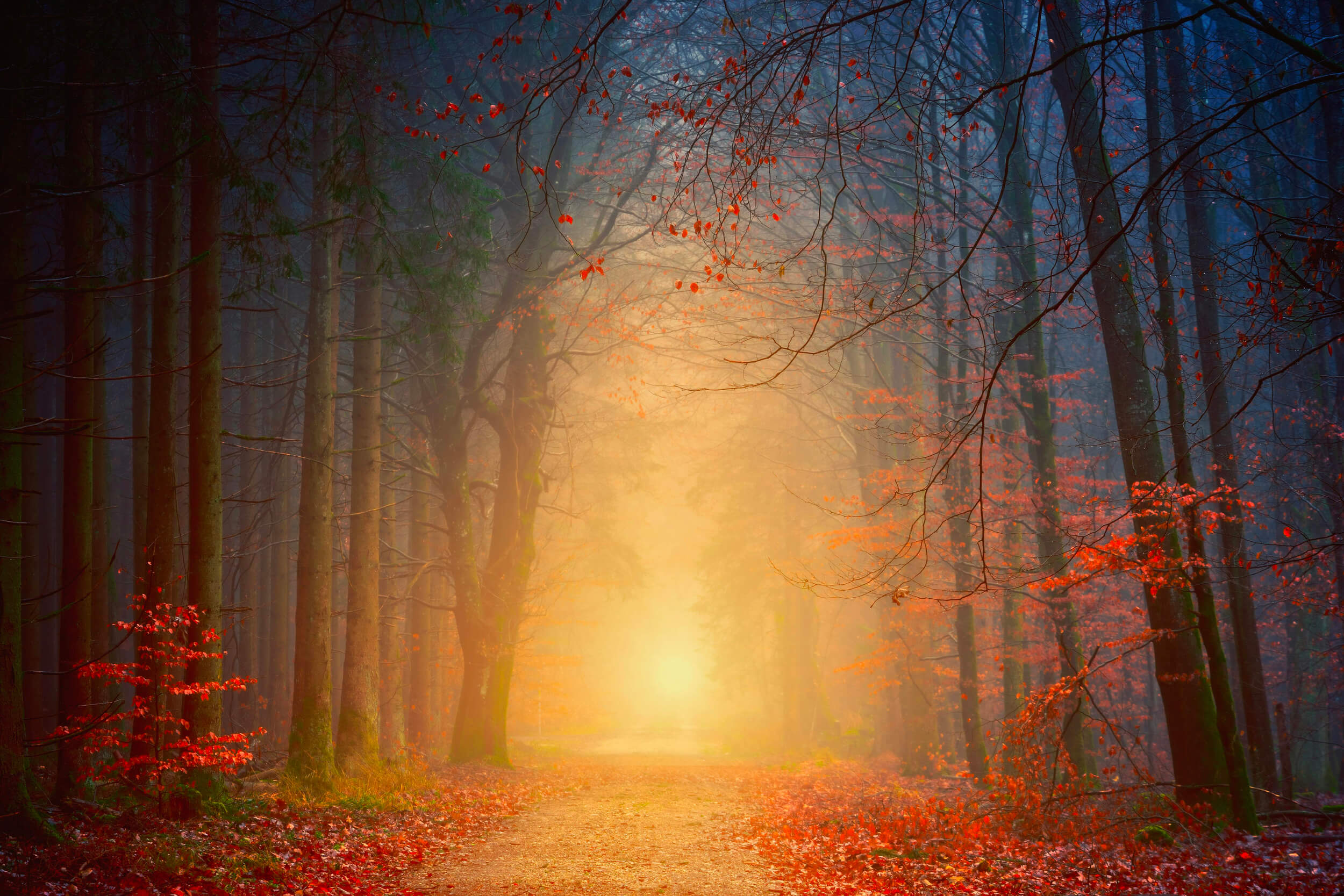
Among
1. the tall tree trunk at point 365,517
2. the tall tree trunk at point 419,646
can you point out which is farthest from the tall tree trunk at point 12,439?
the tall tree trunk at point 419,646

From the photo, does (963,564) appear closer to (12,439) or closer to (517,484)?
(517,484)

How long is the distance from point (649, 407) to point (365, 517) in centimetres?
1288

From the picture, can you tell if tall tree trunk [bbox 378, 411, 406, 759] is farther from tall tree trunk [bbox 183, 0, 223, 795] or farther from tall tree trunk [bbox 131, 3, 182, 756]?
tall tree trunk [bbox 183, 0, 223, 795]

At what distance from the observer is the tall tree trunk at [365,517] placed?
12.1 metres

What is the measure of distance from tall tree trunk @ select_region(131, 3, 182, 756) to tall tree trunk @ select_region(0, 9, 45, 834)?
3.64 feet

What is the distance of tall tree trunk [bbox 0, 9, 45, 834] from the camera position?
234 inches

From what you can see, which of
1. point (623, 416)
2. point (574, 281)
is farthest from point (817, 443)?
point (574, 281)

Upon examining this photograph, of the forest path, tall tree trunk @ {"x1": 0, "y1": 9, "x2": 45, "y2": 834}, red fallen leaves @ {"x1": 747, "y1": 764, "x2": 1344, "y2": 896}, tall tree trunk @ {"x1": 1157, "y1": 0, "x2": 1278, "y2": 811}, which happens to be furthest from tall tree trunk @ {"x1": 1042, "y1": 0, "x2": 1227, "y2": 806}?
tall tree trunk @ {"x1": 0, "y1": 9, "x2": 45, "y2": 834}

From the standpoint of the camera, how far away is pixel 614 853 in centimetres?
823

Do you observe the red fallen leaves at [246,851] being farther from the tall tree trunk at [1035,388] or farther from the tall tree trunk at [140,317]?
the tall tree trunk at [1035,388]

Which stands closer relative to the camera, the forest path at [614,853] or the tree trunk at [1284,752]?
the forest path at [614,853]

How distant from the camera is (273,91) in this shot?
9.30 metres

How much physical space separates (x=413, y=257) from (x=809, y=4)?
321 inches

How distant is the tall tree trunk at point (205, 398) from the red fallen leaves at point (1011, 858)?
227 inches
